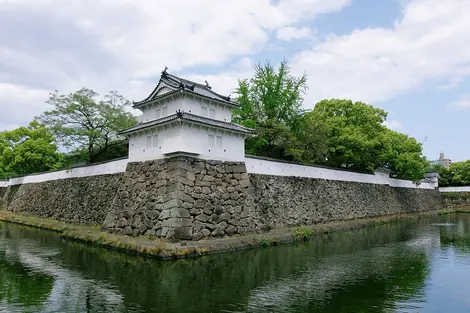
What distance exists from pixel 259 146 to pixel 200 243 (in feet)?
45.5

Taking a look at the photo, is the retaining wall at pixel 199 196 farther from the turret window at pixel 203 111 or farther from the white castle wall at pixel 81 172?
the turret window at pixel 203 111

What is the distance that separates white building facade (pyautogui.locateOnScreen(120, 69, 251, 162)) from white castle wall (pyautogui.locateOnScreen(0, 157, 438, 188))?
1.80 meters

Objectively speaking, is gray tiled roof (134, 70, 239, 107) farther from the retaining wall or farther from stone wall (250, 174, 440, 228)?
stone wall (250, 174, 440, 228)

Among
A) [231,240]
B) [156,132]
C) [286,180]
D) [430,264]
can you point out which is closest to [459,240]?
[430,264]

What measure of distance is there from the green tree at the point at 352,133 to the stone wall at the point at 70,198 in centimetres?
1736

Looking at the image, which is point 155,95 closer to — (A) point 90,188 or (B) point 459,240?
(A) point 90,188

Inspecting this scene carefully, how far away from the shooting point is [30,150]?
32.2 metres

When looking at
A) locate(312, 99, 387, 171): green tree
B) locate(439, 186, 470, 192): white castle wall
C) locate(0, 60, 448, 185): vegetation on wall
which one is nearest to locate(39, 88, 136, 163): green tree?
locate(0, 60, 448, 185): vegetation on wall

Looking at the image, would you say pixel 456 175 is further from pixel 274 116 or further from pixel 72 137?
pixel 72 137

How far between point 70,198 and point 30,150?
10987mm

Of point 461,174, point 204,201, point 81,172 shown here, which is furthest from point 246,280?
point 461,174

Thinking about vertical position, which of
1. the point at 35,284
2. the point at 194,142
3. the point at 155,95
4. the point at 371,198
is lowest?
the point at 35,284

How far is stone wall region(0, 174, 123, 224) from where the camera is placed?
21.2 meters

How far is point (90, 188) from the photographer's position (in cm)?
2320
